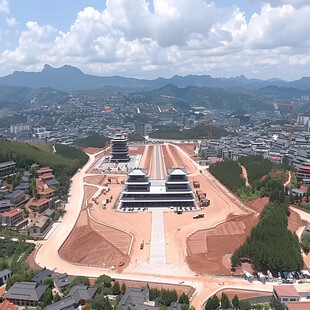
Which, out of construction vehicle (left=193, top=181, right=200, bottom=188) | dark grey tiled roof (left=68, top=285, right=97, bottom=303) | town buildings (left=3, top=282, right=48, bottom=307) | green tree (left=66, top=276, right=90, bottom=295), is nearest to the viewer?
dark grey tiled roof (left=68, top=285, right=97, bottom=303)

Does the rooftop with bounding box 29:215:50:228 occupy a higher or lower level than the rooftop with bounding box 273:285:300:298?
A: lower

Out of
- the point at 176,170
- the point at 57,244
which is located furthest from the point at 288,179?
the point at 57,244

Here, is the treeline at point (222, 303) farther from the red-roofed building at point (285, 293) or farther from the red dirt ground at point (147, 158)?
the red dirt ground at point (147, 158)

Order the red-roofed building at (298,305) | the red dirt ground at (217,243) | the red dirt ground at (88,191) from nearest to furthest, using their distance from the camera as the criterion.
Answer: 1. the red-roofed building at (298,305)
2. the red dirt ground at (217,243)
3. the red dirt ground at (88,191)

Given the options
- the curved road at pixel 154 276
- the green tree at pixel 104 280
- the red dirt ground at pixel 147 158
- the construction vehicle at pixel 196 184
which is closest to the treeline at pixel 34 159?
the red dirt ground at pixel 147 158

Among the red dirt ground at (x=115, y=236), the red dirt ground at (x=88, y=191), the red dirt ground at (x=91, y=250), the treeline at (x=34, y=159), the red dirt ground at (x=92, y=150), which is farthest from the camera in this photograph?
the red dirt ground at (x=92, y=150)

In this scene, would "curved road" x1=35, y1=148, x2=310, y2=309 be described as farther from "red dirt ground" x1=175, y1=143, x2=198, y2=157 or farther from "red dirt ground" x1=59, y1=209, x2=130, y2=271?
"red dirt ground" x1=175, y1=143, x2=198, y2=157

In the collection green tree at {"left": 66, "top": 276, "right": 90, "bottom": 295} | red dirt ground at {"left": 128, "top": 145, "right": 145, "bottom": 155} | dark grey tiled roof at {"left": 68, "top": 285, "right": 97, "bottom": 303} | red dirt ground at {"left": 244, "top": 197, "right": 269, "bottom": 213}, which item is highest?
dark grey tiled roof at {"left": 68, "top": 285, "right": 97, "bottom": 303}

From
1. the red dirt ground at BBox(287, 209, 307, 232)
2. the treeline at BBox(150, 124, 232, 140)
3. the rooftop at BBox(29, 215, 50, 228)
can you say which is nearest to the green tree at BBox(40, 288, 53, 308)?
the rooftop at BBox(29, 215, 50, 228)
